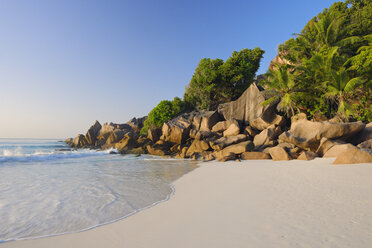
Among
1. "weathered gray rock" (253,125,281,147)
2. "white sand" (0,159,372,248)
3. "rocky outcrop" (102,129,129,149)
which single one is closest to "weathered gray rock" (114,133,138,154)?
"rocky outcrop" (102,129,129,149)

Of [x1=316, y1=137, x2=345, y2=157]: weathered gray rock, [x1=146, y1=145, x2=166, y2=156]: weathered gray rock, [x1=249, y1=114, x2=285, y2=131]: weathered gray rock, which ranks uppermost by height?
[x1=249, y1=114, x2=285, y2=131]: weathered gray rock

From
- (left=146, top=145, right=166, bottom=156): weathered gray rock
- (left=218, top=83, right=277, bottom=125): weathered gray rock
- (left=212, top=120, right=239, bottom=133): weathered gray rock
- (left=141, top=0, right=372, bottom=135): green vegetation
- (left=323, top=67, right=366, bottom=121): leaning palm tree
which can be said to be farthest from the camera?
(left=146, top=145, right=166, bottom=156): weathered gray rock

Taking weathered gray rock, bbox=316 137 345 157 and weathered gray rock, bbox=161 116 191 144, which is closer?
weathered gray rock, bbox=316 137 345 157

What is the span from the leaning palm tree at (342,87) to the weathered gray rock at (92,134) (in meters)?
40.0

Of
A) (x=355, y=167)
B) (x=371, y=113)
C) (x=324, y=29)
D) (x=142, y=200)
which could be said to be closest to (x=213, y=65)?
(x=324, y=29)

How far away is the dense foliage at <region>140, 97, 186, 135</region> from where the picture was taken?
27997 millimetres

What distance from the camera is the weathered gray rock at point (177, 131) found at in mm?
20594

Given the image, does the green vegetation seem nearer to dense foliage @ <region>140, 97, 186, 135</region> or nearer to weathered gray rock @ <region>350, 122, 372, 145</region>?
dense foliage @ <region>140, 97, 186, 135</region>

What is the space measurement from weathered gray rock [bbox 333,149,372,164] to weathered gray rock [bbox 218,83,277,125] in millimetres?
10673

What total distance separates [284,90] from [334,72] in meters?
3.81

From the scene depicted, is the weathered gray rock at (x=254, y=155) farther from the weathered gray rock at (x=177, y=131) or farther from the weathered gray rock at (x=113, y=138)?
the weathered gray rock at (x=113, y=138)

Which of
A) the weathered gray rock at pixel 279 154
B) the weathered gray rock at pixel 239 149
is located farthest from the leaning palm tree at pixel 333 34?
the weathered gray rock at pixel 279 154

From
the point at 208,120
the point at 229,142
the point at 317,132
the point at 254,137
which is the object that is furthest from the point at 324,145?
the point at 208,120

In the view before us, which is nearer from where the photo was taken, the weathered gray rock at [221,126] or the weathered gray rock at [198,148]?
the weathered gray rock at [198,148]
